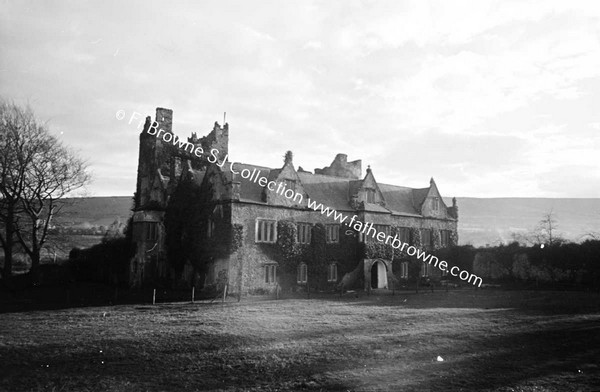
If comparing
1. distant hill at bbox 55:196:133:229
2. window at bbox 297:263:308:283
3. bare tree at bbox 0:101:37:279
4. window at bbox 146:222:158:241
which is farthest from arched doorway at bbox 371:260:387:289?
distant hill at bbox 55:196:133:229

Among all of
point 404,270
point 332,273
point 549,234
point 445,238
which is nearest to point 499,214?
point 549,234

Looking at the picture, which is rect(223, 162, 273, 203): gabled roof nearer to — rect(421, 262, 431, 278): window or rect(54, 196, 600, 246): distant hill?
rect(421, 262, 431, 278): window

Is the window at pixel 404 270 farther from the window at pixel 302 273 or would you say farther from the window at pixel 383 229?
the window at pixel 302 273

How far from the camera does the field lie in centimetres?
1162

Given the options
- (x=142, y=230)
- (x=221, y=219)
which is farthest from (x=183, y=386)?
(x=142, y=230)

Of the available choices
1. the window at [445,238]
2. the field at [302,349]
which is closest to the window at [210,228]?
the field at [302,349]

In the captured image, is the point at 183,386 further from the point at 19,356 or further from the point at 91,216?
the point at 91,216

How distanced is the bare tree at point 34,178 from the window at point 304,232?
2231 centimetres

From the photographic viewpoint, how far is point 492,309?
24156 mm

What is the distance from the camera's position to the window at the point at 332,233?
38844 millimetres

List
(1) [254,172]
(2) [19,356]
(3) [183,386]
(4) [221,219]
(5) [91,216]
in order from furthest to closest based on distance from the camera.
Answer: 1. (5) [91,216]
2. (1) [254,172]
3. (4) [221,219]
4. (2) [19,356]
5. (3) [183,386]

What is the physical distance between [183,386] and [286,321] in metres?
9.12

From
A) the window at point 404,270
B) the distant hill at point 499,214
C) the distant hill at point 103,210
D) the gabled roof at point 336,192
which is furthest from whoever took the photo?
the distant hill at point 499,214

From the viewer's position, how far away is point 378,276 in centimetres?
4106
